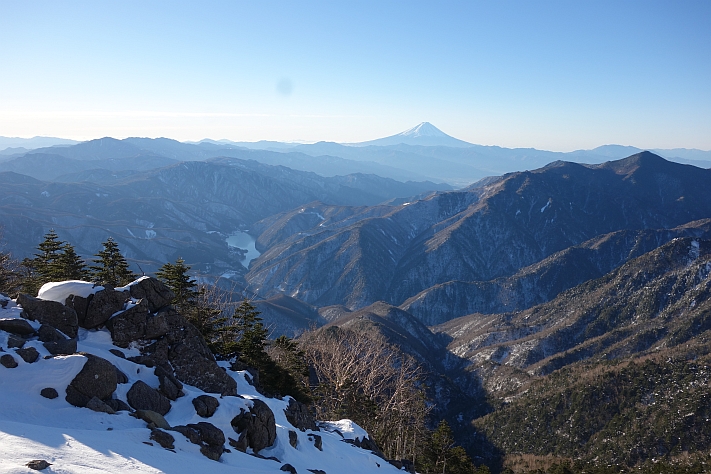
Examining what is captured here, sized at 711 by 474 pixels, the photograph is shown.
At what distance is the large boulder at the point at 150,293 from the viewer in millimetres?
29078

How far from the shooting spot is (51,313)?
24.9m

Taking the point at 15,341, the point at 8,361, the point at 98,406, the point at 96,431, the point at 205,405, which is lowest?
the point at 205,405

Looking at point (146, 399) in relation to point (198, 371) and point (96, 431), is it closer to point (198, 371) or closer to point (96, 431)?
point (96, 431)

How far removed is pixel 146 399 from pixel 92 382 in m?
2.91

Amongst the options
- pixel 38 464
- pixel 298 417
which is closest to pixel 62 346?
pixel 38 464

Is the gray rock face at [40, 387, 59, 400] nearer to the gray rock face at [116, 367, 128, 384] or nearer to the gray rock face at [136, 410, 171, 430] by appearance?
the gray rock face at [116, 367, 128, 384]

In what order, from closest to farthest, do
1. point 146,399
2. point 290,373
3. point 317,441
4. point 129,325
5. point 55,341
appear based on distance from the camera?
point 146,399 → point 55,341 → point 129,325 → point 317,441 → point 290,373

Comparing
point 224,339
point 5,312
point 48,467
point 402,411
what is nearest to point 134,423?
point 48,467

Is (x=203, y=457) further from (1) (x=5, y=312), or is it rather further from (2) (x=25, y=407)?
(1) (x=5, y=312)

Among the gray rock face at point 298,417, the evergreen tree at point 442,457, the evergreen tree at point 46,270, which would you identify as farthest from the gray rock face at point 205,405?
the evergreen tree at point 442,457

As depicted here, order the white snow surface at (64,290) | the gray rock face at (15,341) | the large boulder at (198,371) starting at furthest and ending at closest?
the large boulder at (198,371) < the white snow surface at (64,290) < the gray rock face at (15,341)

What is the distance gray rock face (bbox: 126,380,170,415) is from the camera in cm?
2188

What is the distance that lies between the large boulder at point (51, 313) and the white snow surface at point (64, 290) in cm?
101

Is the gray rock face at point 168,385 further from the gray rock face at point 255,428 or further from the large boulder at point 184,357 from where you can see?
the gray rock face at point 255,428
